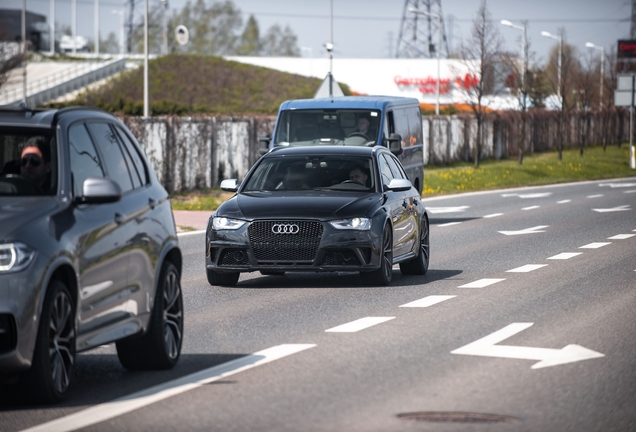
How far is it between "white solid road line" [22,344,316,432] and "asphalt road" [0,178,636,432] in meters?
0.01

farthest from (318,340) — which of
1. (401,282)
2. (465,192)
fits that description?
(465,192)

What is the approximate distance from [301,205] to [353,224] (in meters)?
0.58

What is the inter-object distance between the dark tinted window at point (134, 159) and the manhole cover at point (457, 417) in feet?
8.82

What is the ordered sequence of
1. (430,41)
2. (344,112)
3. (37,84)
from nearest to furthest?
1. (344,112)
2. (37,84)
3. (430,41)

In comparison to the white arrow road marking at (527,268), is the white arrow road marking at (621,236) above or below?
below

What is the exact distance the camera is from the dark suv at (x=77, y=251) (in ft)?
22.2

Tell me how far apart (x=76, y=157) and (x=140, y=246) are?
727 mm

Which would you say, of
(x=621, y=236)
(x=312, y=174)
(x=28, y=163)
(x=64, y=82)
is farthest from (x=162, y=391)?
(x=64, y=82)

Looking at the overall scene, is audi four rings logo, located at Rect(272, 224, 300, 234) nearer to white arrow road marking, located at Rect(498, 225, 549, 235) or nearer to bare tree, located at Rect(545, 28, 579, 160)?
white arrow road marking, located at Rect(498, 225, 549, 235)

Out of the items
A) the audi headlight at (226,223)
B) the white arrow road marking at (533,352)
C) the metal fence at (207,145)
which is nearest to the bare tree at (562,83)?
the metal fence at (207,145)

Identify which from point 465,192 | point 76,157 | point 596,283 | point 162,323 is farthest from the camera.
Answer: point 465,192

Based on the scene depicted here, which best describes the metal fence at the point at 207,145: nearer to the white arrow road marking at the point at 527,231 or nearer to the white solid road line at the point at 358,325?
the white arrow road marking at the point at 527,231

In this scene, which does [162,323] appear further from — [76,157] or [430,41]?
[430,41]

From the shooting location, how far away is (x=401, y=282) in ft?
48.5
